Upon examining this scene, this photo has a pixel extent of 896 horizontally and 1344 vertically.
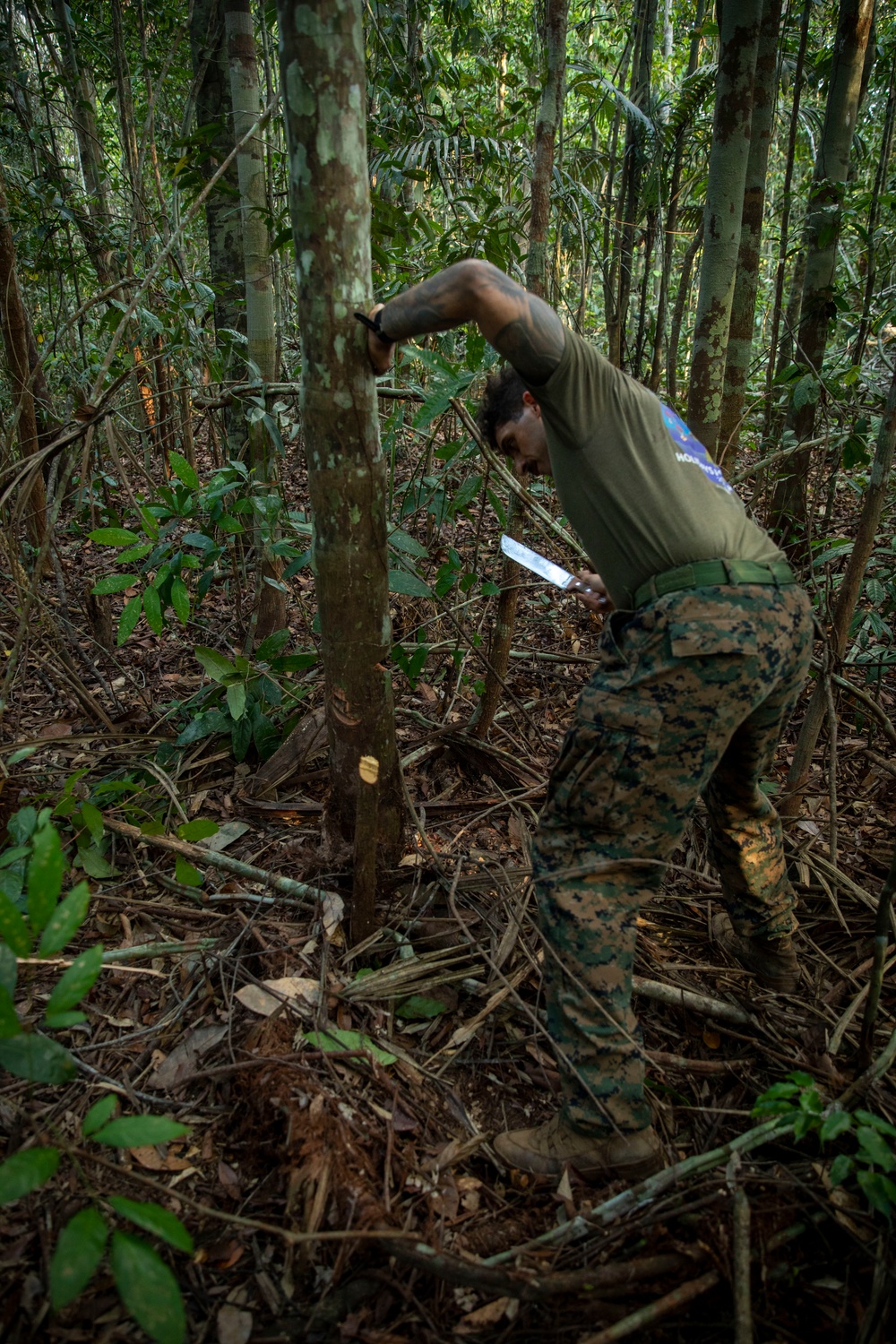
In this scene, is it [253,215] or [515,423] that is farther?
[253,215]

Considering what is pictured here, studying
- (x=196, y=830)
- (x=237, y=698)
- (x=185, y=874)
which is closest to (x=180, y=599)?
(x=237, y=698)

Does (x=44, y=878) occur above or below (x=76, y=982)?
above

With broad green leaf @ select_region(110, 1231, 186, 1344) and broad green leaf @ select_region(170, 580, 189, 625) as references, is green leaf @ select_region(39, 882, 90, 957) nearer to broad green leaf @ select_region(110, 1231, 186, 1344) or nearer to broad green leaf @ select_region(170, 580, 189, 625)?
broad green leaf @ select_region(110, 1231, 186, 1344)

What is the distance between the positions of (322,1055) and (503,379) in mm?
1857

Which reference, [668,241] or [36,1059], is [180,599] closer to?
[36,1059]

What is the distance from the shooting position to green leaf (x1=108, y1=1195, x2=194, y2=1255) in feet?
3.49

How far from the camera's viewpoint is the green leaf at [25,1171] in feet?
3.38

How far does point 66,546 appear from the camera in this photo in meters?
6.12

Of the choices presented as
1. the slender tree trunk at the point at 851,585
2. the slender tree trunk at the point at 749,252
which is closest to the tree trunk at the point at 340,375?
the slender tree trunk at the point at 851,585

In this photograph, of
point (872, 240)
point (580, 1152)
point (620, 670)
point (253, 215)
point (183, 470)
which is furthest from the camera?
point (872, 240)

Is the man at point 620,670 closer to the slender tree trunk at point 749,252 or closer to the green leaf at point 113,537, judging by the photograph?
the green leaf at point 113,537

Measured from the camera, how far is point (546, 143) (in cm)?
294

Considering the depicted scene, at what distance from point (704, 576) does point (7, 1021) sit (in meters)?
1.59

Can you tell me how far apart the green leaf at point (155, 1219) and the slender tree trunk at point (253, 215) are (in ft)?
8.11
